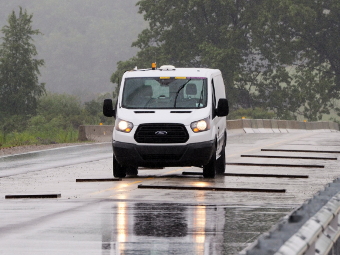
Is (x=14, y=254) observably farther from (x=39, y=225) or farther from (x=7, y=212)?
(x=7, y=212)

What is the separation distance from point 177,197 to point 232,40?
83130 mm

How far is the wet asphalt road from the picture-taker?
9.48 m

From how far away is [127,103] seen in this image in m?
18.6

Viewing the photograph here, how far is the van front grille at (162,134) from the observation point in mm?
17547

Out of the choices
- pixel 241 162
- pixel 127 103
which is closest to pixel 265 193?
pixel 127 103

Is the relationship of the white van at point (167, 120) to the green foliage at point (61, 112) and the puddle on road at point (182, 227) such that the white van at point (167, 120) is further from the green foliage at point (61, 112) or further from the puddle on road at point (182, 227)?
the green foliage at point (61, 112)

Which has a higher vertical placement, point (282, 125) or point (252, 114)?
point (282, 125)

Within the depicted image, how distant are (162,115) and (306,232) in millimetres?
11596

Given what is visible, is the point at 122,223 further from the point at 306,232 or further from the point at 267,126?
the point at 267,126

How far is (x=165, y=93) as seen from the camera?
18625 mm

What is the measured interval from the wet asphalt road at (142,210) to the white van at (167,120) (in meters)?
0.44

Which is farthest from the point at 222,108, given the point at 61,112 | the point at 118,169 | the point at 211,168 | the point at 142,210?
the point at 61,112

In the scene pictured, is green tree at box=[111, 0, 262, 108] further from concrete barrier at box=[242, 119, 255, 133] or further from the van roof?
the van roof

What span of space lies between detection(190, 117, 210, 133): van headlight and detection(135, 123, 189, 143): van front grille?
181mm
